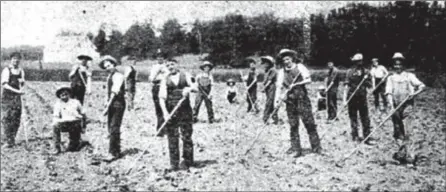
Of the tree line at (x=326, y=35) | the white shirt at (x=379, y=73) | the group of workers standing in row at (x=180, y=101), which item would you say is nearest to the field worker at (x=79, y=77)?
the group of workers standing in row at (x=180, y=101)

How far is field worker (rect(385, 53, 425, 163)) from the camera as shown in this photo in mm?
9984

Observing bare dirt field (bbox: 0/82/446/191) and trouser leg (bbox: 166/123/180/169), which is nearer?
bare dirt field (bbox: 0/82/446/191)

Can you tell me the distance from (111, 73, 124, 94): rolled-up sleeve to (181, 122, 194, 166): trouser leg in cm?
175

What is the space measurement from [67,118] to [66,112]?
0.15 metres

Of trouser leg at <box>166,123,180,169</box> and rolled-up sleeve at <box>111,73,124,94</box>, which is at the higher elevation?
rolled-up sleeve at <box>111,73,124,94</box>

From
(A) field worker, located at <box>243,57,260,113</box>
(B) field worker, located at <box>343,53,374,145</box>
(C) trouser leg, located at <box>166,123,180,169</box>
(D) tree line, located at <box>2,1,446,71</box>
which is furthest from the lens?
(D) tree line, located at <box>2,1,446,71</box>

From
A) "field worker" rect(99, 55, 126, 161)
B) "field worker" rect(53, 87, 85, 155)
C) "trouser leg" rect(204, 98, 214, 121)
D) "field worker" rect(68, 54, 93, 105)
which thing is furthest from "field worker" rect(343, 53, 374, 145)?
"field worker" rect(68, 54, 93, 105)

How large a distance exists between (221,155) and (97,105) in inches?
475

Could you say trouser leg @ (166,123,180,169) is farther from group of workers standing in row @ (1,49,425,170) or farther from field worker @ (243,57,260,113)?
field worker @ (243,57,260,113)

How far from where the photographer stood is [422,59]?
39.1 m

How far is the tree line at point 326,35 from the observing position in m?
40.7

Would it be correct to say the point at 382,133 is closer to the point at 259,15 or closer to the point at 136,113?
the point at 136,113

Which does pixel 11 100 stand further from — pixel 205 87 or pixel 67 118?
pixel 205 87

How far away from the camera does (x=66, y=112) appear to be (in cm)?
1120
